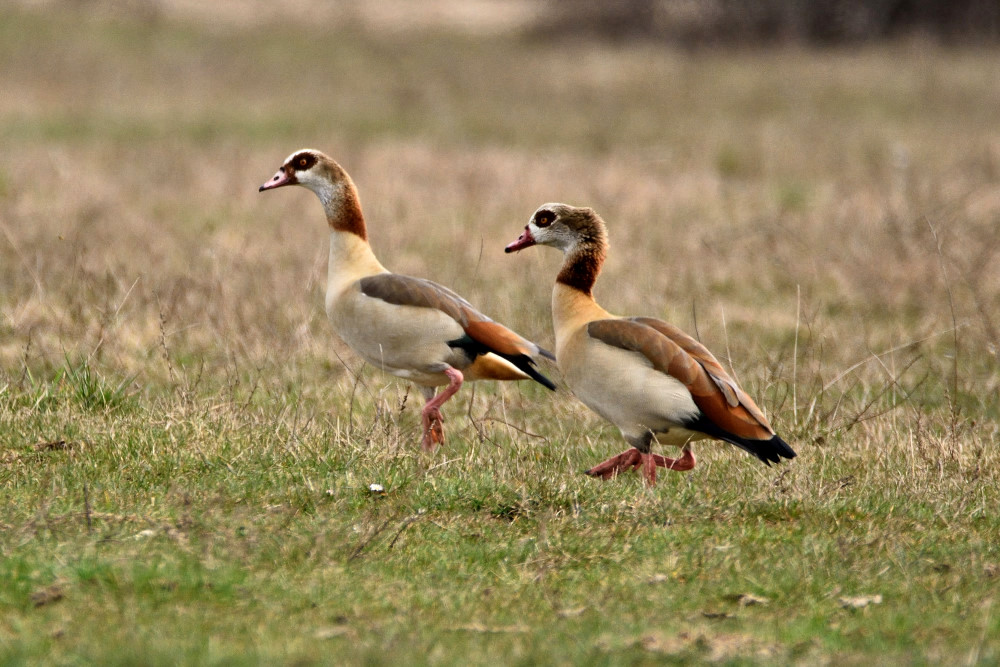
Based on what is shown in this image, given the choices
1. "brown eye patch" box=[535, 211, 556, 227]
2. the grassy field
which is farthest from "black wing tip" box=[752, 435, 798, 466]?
"brown eye patch" box=[535, 211, 556, 227]

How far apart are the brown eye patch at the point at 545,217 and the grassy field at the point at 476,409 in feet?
3.52

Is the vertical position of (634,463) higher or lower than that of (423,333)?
lower

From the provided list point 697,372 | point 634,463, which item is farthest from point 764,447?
point 634,463

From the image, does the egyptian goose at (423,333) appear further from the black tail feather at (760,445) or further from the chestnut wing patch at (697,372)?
the black tail feather at (760,445)

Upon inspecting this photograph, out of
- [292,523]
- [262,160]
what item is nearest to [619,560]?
[292,523]

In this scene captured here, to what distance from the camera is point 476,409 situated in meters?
7.45

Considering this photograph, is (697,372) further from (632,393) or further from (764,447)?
(764,447)

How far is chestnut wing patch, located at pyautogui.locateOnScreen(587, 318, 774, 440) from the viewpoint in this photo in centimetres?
551

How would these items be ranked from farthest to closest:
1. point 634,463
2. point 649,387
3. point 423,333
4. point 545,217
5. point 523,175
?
point 523,175 < point 423,333 < point 545,217 < point 634,463 < point 649,387

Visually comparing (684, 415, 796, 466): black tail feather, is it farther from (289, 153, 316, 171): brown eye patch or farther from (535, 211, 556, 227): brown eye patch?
(289, 153, 316, 171): brown eye patch

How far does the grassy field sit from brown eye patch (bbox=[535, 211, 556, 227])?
3.52 ft

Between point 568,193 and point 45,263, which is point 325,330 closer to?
point 45,263

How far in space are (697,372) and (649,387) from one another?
0.23 meters

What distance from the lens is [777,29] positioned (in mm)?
27516
